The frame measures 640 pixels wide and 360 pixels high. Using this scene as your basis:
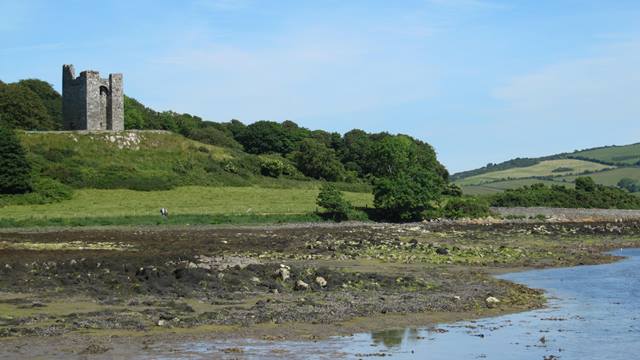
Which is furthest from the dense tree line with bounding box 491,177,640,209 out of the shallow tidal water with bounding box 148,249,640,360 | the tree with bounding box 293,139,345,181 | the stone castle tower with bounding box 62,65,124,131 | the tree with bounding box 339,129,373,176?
the shallow tidal water with bounding box 148,249,640,360

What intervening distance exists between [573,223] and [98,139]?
5001cm

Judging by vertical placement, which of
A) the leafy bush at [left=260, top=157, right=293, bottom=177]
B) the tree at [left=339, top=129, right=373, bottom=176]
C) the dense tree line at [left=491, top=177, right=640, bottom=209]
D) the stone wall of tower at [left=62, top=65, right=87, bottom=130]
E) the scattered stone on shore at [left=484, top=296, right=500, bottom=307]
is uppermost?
the stone wall of tower at [left=62, top=65, right=87, bottom=130]

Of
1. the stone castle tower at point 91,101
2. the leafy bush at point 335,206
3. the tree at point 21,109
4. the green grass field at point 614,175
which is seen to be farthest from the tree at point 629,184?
the tree at point 21,109

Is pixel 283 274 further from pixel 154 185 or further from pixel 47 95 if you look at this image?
pixel 47 95

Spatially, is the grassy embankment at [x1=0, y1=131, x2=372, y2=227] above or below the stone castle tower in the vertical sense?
below

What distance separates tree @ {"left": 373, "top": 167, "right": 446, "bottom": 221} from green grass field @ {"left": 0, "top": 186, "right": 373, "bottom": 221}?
593 cm

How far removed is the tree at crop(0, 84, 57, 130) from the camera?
113 metres

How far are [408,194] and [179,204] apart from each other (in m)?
19.2

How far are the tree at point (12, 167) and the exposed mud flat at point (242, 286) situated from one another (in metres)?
22.6

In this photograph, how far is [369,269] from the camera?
3850cm

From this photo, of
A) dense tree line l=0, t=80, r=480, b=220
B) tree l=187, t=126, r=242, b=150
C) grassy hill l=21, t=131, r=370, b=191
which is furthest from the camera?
tree l=187, t=126, r=242, b=150

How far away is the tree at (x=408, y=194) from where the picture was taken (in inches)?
2970

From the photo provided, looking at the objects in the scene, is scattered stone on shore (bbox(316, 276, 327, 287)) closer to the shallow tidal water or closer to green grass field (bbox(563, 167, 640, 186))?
the shallow tidal water

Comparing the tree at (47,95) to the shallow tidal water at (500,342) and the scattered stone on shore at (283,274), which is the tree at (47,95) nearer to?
the scattered stone on shore at (283,274)
